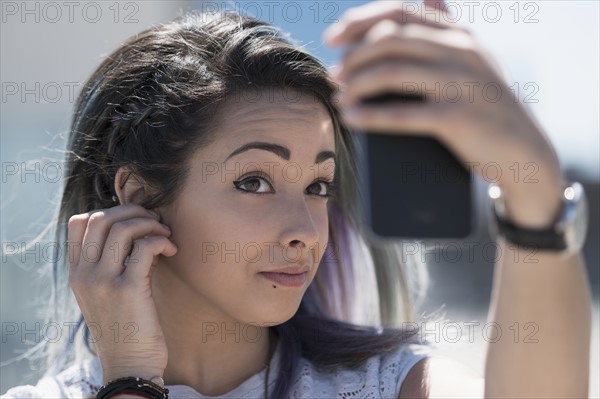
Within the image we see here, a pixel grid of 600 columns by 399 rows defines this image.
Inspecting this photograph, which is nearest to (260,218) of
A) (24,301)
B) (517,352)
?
(517,352)

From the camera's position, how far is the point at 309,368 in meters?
2.57

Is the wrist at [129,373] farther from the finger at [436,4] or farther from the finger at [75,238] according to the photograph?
the finger at [436,4]

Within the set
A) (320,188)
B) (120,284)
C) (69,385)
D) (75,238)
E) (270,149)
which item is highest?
(270,149)

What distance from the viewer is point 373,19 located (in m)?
1.08

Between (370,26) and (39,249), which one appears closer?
(370,26)

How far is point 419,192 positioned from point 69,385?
1.71 m

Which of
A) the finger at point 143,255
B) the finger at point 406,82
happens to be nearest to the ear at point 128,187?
the finger at point 143,255

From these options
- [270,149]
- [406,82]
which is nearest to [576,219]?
[406,82]

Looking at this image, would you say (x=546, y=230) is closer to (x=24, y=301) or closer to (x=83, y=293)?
(x=83, y=293)

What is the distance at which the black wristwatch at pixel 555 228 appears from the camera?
1.25m

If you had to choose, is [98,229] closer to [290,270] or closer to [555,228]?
[290,270]

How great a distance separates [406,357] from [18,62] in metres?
3.19

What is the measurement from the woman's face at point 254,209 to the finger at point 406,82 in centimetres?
113

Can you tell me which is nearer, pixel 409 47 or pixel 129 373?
pixel 409 47
